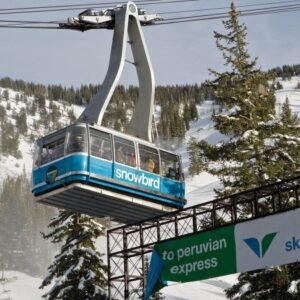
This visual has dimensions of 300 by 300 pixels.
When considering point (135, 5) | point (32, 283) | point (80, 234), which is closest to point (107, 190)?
point (135, 5)

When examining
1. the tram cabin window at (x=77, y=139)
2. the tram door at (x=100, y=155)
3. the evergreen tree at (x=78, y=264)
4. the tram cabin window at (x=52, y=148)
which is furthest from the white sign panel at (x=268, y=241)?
the evergreen tree at (x=78, y=264)

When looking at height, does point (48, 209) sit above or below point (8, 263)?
above

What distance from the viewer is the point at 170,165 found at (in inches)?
962

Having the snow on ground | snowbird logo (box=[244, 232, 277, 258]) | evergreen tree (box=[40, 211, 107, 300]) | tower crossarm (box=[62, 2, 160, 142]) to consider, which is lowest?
snowbird logo (box=[244, 232, 277, 258])

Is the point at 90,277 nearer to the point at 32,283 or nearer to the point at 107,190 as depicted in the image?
the point at 107,190

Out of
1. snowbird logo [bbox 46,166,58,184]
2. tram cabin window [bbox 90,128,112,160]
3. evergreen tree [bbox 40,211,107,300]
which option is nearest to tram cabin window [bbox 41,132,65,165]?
snowbird logo [bbox 46,166,58,184]

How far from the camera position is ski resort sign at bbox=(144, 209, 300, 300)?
19484 mm

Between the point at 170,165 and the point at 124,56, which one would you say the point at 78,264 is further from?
the point at 124,56

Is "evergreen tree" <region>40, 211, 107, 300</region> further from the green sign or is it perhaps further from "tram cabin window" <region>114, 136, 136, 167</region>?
"tram cabin window" <region>114, 136, 136, 167</region>

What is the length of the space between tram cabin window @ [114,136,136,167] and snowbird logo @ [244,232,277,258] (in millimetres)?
4827

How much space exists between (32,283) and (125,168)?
2555 inches

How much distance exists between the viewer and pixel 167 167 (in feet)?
79.6

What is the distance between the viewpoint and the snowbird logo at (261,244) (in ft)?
64.9

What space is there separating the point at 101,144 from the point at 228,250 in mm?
5136
